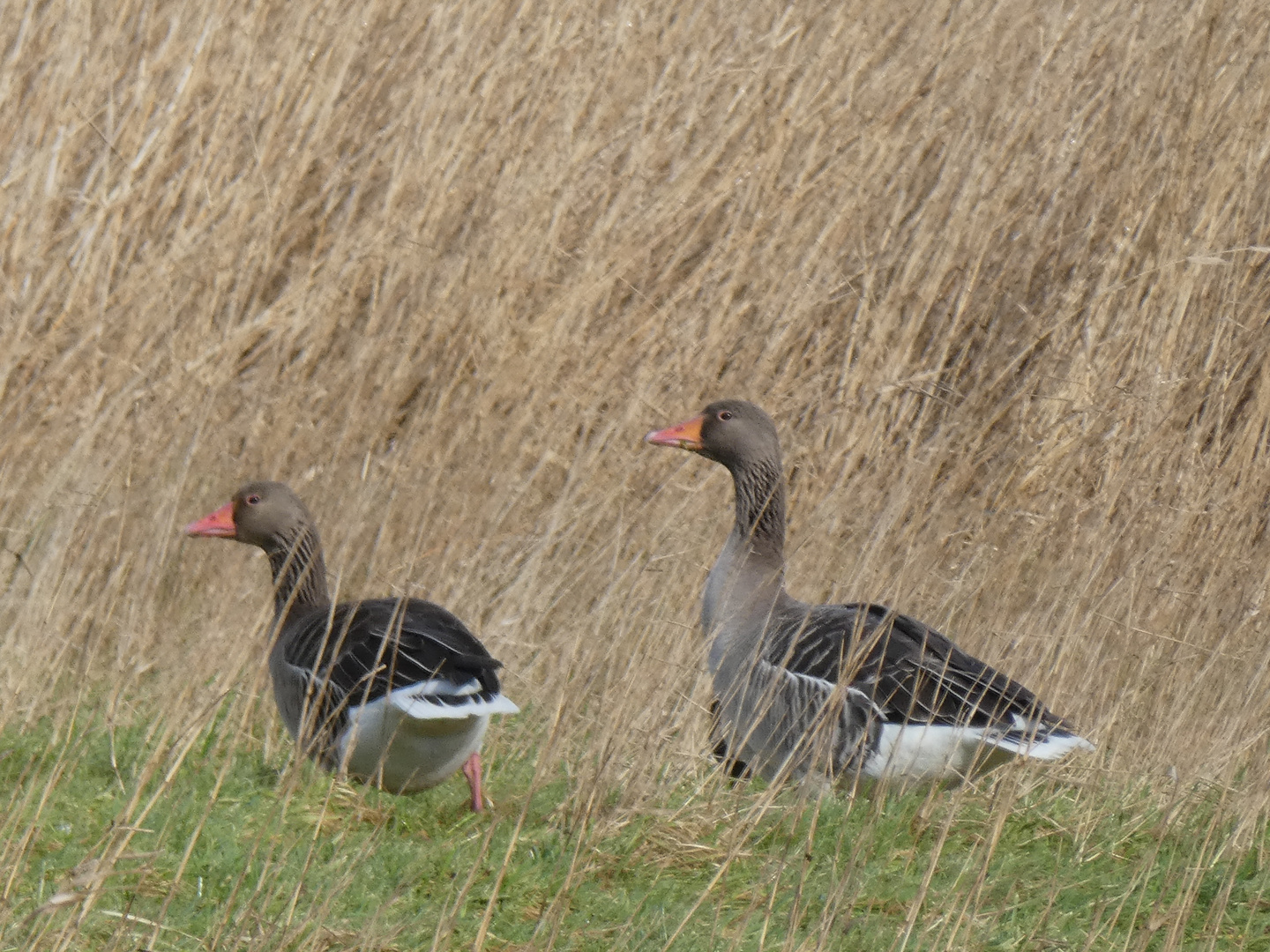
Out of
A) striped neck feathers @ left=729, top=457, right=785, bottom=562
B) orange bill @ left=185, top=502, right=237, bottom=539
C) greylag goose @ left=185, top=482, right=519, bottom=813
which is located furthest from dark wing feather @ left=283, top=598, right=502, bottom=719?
striped neck feathers @ left=729, top=457, right=785, bottom=562

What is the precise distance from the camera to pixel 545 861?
4418mm

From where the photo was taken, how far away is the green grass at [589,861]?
359 centimetres

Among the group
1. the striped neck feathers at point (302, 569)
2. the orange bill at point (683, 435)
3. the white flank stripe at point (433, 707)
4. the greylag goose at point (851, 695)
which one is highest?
the orange bill at point (683, 435)

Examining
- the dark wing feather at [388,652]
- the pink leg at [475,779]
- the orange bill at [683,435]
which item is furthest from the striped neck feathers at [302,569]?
the orange bill at [683,435]

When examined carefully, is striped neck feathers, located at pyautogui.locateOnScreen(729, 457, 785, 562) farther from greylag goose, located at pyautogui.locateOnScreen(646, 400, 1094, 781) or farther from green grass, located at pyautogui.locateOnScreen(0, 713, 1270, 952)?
green grass, located at pyautogui.locateOnScreen(0, 713, 1270, 952)

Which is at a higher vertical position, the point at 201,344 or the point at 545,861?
the point at 201,344

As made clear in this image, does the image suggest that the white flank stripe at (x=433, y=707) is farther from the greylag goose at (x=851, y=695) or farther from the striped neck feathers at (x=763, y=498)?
the striped neck feathers at (x=763, y=498)

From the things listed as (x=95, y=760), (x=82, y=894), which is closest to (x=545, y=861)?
(x=95, y=760)

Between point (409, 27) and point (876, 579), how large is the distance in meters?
3.27

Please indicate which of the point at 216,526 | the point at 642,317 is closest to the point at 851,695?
the point at 216,526

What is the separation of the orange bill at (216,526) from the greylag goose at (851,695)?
1.68 m

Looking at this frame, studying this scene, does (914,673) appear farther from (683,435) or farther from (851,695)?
(683,435)

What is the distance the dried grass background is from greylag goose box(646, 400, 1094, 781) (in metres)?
0.25

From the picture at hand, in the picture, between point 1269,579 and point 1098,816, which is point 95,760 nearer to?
point 1098,816
